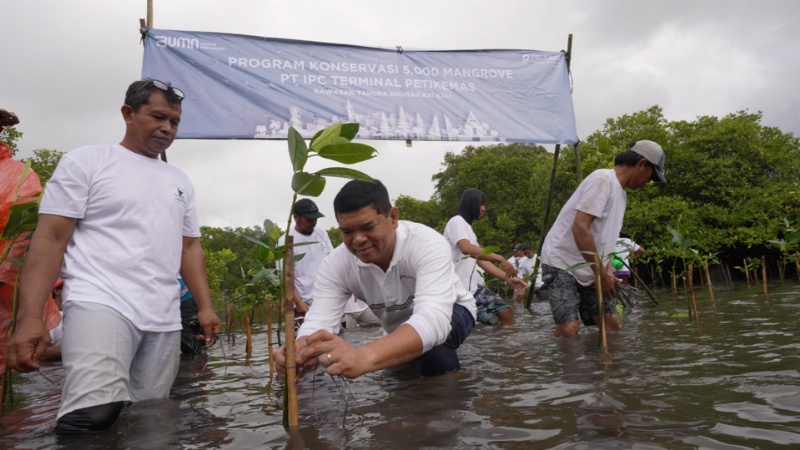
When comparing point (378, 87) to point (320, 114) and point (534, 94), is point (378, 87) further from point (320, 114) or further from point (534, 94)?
point (534, 94)

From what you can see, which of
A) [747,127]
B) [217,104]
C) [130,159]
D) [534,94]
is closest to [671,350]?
[130,159]

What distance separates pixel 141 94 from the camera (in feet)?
8.97

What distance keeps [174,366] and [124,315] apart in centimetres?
46

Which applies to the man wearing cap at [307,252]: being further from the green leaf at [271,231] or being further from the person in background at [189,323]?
the green leaf at [271,231]

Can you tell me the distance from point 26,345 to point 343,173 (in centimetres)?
148

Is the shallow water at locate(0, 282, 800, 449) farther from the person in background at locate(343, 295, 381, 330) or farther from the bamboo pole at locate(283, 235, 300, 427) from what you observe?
the person in background at locate(343, 295, 381, 330)

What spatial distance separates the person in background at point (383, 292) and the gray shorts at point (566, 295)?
129cm

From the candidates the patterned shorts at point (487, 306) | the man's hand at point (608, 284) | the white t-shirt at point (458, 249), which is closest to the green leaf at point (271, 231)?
the man's hand at point (608, 284)

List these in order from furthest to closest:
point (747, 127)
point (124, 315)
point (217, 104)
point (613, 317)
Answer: point (747, 127) < point (217, 104) < point (613, 317) < point (124, 315)

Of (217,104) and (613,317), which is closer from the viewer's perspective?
(613,317)

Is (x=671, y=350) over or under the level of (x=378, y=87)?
under

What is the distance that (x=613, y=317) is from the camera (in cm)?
488

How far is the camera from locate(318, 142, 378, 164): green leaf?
6.98ft

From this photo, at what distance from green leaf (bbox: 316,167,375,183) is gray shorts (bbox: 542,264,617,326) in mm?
2782
